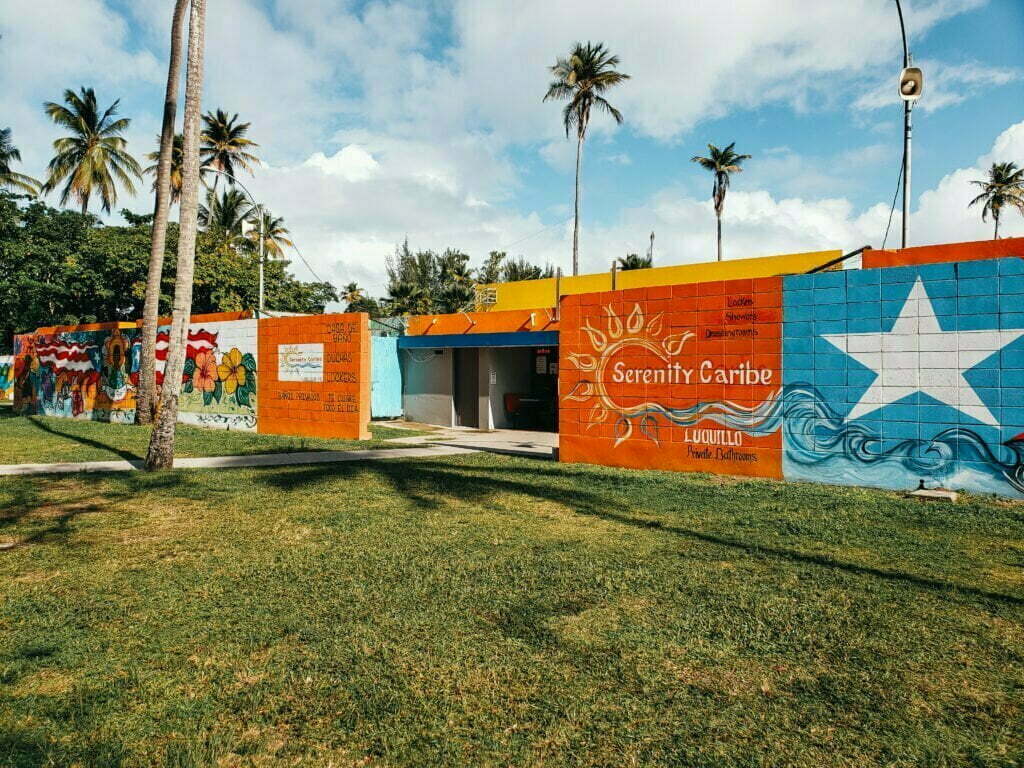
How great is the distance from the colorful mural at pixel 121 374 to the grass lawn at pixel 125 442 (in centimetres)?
102

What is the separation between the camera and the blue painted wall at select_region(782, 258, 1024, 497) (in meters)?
8.23

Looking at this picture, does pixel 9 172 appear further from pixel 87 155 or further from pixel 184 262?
pixel 184 262

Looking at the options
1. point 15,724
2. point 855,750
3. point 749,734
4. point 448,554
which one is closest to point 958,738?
point 855,750

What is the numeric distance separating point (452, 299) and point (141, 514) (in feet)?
127

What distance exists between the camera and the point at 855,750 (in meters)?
2.94

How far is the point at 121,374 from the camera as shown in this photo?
72.7 feet

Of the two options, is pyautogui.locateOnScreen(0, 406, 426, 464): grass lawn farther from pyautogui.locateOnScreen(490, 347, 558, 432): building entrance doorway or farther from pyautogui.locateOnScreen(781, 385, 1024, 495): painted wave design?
pyautogui.locateOnScreen(781, 385, 1024, 495): painted wave design

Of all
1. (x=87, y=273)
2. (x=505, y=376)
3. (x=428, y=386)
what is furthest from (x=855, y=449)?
(x=87, y=273)

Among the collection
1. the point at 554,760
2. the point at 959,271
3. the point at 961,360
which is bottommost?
the point at 554,760

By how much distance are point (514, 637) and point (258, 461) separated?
9.46m

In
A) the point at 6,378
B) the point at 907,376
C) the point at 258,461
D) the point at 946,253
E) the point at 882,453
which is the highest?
the point at 946,253

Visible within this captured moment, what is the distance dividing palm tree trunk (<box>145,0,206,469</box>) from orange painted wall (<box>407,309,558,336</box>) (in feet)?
30.2

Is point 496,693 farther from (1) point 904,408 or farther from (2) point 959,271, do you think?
(2) point 959,271

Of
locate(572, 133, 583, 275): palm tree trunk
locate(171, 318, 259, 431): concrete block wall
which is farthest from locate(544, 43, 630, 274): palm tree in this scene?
locate(171, 318, 259, 431): concrete block wall
